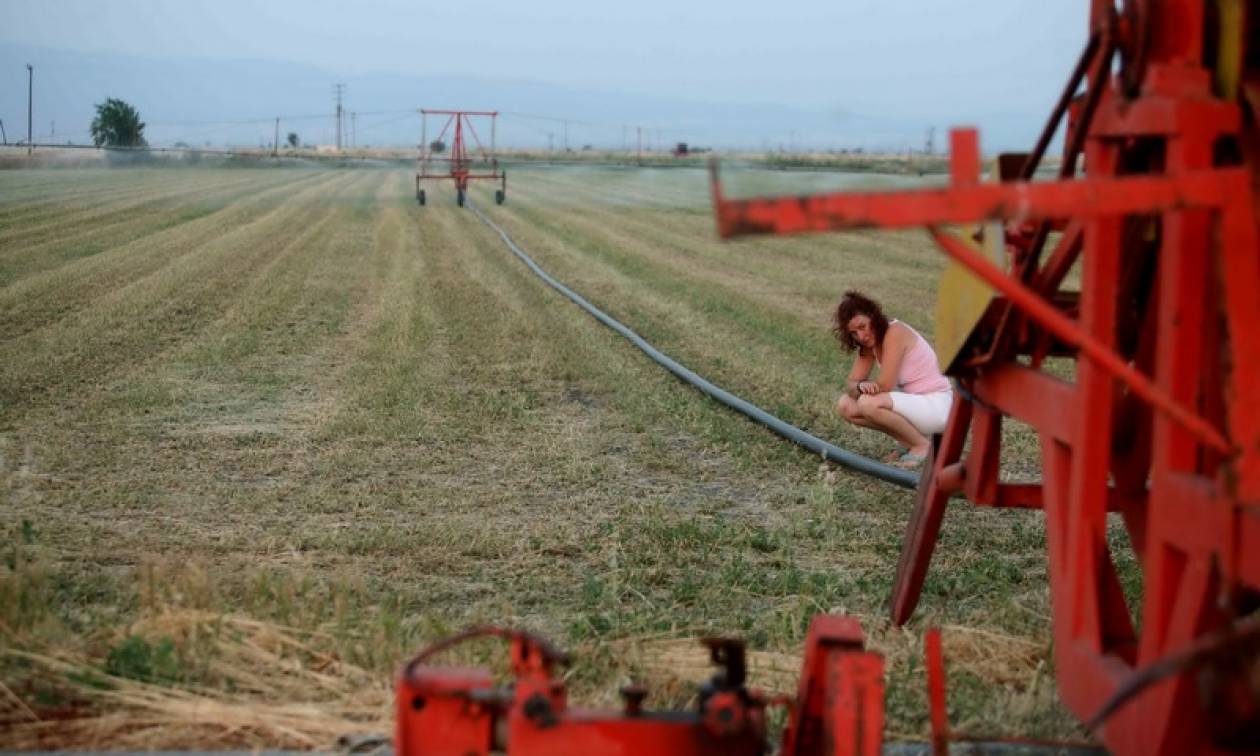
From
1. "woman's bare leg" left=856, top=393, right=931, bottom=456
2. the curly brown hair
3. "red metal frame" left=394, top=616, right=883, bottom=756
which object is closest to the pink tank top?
the curly brown hair

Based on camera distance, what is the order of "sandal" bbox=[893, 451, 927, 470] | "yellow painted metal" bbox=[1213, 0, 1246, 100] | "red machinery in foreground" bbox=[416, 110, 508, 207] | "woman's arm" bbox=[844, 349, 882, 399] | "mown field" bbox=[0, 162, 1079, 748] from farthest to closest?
"red machinery in foreground" bbox=[416, 110, 508, 207] < "woman's arm" bbox=[844, 349, 882, 399] < "sandal" bbox=[893, 451, 927, 470] < "mown field" bbox=[0, 162, 1079, 748] < "yellow painted metal" bbox=[1213, 0, 1246, 100]

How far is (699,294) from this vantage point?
17484mm

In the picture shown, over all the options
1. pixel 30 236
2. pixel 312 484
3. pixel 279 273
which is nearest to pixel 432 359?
pixel 312 484

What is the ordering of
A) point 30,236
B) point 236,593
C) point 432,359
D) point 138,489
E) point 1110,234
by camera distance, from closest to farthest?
point 1110,234 → point 236,593 → point 138,489 → point 432,359 → point 30,236

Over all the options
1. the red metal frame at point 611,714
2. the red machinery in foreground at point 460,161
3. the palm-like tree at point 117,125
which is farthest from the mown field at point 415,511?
the palm-like tree at point 117,125

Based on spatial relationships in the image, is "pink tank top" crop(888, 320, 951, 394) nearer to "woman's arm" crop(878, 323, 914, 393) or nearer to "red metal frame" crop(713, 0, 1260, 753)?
"woman's arm" crop(878, 323, 914, 393)

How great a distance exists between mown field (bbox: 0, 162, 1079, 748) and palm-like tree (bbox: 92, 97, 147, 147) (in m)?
39.2

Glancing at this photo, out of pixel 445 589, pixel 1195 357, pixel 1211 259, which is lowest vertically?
pixel 445 589

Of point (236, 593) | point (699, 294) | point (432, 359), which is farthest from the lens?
point (699, 294)

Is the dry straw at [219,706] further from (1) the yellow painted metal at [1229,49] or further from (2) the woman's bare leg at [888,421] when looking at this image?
(2) the woman's bare leg at [888,421]

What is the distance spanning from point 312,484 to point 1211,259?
5379 millimetres

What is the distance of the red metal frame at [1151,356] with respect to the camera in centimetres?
284

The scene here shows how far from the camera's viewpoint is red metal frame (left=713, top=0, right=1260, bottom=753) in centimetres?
284

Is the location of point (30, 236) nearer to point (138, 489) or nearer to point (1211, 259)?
point (138, 489)
